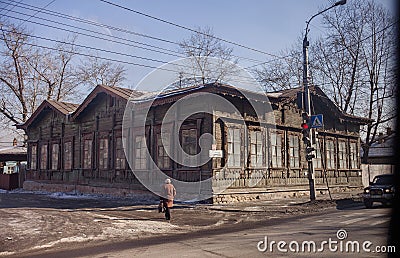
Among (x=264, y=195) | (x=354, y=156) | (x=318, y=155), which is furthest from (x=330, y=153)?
(x=264, y=195)

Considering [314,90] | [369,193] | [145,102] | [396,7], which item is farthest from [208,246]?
[314,90]

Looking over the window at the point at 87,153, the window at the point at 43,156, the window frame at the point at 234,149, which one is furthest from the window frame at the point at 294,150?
the window at the point at 43,156

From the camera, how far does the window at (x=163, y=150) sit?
72.5 ft

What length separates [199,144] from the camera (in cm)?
2034

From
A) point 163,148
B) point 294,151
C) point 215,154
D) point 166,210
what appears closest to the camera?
point 166,210

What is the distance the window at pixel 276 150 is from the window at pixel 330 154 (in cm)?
577

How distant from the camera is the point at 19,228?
12695 millimetres

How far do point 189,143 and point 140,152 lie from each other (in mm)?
4379

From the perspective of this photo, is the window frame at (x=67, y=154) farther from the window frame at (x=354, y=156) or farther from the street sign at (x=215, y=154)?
the window frame at (x=354, y=156)

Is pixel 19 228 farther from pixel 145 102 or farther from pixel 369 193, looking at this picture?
pixel 369 193

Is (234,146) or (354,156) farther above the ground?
(234,146)

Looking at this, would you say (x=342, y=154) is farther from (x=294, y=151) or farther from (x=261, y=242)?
(x=261, y=242)

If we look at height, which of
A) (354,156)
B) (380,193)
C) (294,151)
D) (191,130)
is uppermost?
(191,130)

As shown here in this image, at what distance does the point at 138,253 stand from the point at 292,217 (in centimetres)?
817
